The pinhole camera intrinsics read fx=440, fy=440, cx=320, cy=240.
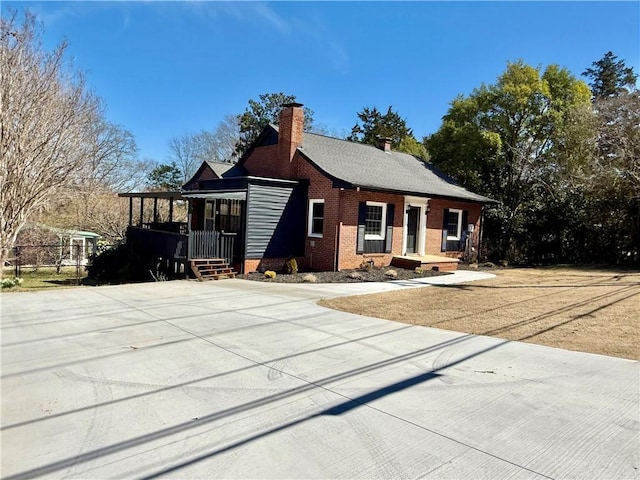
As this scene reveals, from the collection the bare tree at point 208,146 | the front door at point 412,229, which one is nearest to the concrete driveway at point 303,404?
the front door at point 412,229

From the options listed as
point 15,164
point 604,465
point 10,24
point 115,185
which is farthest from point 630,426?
point 115,185

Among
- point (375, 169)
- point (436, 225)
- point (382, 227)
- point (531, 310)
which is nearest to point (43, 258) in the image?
point (375, 169)

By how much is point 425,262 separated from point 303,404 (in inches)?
542

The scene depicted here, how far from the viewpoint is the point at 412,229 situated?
61.7ft

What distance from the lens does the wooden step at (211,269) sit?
1388cm

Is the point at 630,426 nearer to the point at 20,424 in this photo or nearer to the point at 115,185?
the point at 20,424

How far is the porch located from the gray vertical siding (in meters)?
3.88

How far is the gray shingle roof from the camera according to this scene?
53.6ft

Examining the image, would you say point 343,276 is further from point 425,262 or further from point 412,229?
point 412,229

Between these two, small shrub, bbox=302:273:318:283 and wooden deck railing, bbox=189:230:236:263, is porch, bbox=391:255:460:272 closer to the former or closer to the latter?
small shrub, bbox=302:273:318:283

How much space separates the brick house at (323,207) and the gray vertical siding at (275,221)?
0.03 m

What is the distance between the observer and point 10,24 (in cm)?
1577

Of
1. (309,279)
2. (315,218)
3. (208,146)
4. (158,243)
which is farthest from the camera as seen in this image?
(208,146)

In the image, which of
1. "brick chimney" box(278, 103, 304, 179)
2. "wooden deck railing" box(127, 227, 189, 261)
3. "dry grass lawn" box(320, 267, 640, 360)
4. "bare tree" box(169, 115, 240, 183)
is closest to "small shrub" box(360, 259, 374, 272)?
"dry grass lawn" box(320, 267, 640, 360)
